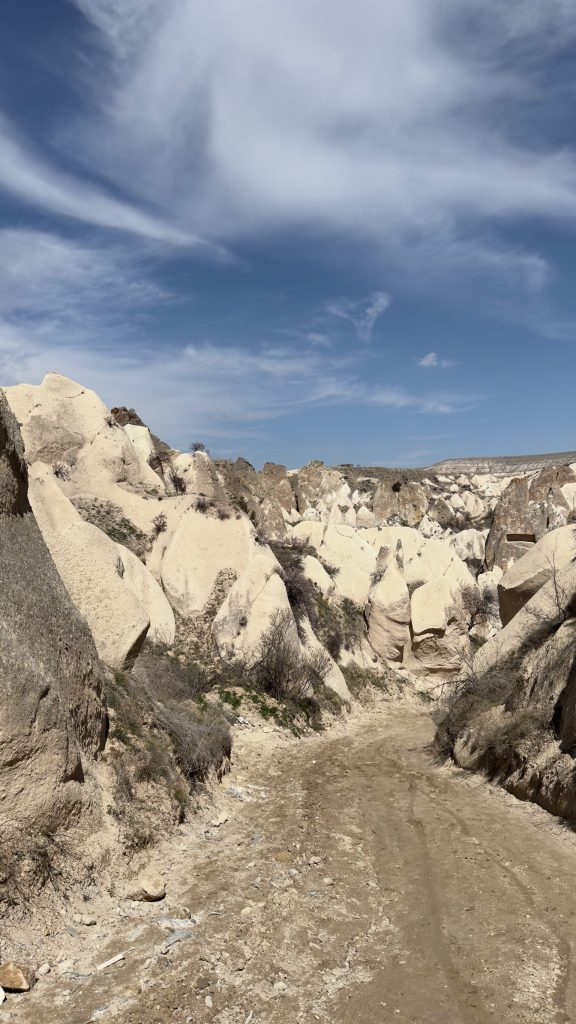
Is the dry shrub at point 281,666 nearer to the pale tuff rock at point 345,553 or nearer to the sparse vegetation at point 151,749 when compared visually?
the sparse vegetation at point 151,749

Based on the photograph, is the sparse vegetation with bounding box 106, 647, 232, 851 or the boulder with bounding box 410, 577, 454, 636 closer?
the sparse vegetation with bounding box 106, 647, 232, 851

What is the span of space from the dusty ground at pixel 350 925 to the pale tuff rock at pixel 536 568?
6.01 m

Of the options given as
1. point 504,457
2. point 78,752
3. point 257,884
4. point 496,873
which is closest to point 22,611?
point 78,752

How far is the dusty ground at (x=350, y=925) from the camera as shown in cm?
444

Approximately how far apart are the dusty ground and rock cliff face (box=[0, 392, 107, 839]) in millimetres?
1263

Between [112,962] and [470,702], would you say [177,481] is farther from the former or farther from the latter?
[112,962]

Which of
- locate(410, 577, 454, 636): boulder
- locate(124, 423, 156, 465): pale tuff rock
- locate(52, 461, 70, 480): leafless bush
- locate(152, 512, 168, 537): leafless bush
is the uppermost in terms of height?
locate(124, 423, 156, 465): pale tuff rock

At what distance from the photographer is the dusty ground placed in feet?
14.6

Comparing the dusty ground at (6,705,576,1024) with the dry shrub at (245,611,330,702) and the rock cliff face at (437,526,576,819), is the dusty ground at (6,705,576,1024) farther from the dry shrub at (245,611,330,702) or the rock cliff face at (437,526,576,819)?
the dry shrub at (245,611,330,702)

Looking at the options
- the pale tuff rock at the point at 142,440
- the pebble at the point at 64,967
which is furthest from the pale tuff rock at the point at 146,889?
the pale tuff rock at the point at 142,440

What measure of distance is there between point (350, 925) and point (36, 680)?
3.57 metres

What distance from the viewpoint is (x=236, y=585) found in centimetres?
1625

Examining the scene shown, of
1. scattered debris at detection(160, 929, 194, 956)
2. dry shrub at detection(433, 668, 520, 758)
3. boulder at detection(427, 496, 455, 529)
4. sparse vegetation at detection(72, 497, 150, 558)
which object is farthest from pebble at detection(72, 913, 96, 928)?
boulder at detection(427, 496, 455, 529)

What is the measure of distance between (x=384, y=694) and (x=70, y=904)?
1441 cm
